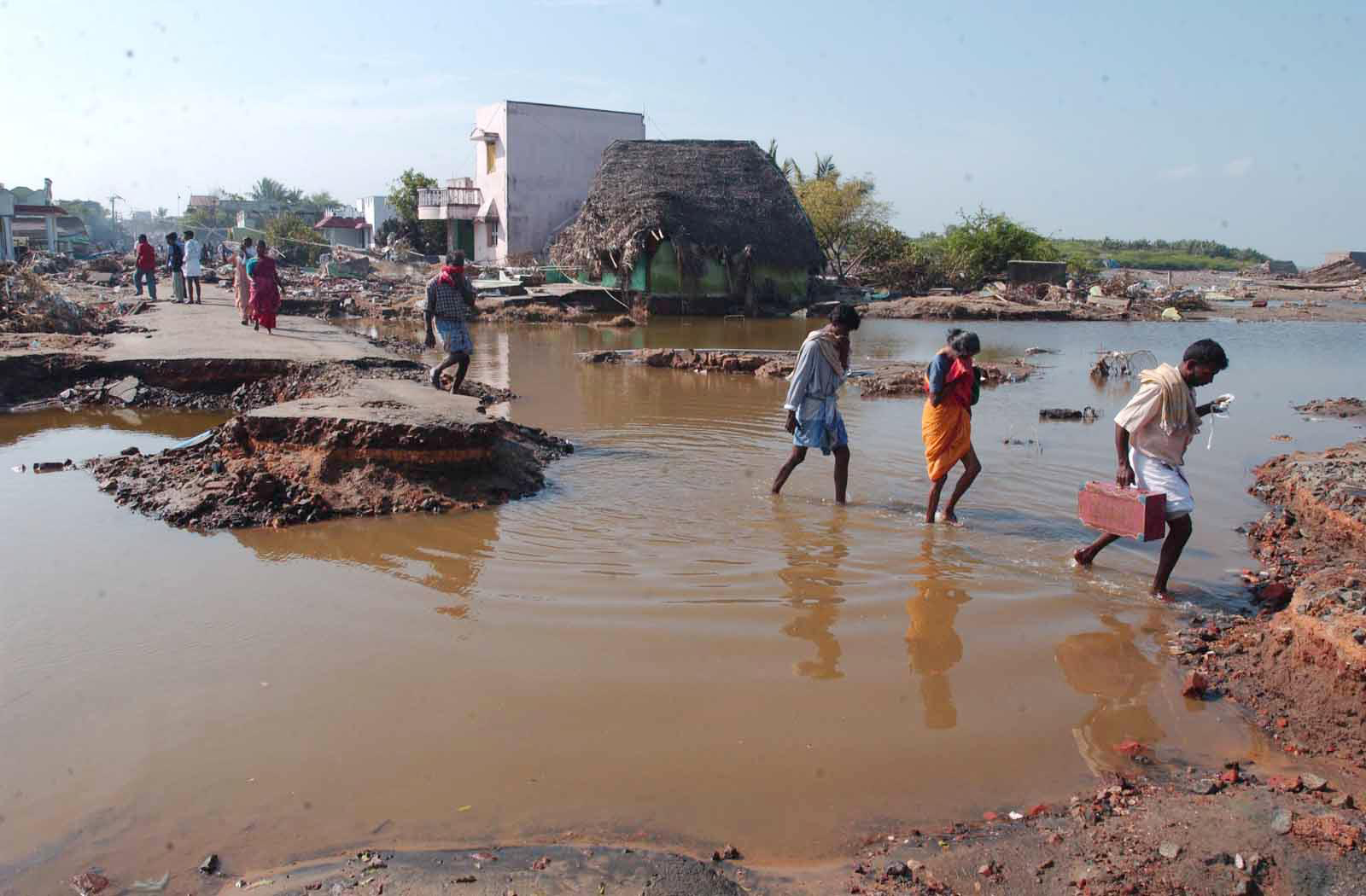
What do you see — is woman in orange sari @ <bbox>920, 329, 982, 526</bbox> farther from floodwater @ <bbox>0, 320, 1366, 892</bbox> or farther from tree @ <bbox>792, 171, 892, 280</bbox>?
tree @ <bbox>792, 171, 892, 280</bbox>

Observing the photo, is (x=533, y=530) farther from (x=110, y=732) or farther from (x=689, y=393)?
(x=689, y=393)

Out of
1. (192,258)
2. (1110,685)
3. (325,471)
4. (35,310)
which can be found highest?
(192,258)

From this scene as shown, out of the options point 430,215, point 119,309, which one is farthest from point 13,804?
point 430,215

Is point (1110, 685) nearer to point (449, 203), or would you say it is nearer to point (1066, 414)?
point (1066, 414)

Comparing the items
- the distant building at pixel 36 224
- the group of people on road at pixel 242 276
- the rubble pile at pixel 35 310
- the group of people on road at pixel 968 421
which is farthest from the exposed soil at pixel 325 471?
the distant building at pixel 36 224

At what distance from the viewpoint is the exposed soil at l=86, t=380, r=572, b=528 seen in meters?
6.83

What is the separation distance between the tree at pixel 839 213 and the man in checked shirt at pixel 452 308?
2932 centimetres

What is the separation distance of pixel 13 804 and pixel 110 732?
1.71ft

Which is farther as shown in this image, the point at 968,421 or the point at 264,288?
the point at 264,288

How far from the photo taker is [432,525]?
665 centimetres

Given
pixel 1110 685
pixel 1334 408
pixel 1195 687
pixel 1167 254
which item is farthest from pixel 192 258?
pixel 1167 254

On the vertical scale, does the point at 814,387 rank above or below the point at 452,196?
below

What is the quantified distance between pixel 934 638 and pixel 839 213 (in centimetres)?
3495

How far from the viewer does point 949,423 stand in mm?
A: 6602
